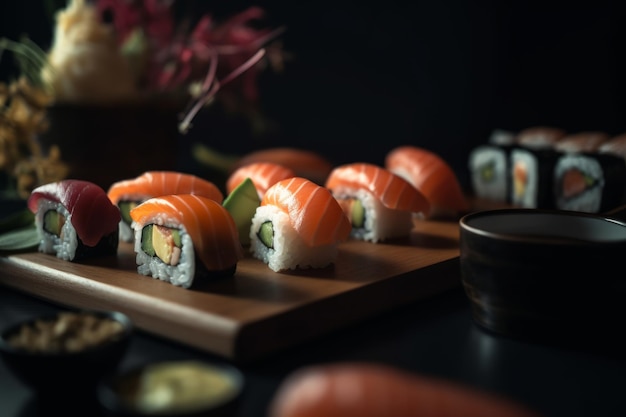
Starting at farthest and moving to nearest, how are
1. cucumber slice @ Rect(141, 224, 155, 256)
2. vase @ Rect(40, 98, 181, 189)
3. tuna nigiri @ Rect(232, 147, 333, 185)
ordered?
tuna nigiri @ Rect(232, 147, 333, 185), vase @ Rect(40, 98, 181, 189), cucumber slice @ Rect(141, 224, 155, 256)

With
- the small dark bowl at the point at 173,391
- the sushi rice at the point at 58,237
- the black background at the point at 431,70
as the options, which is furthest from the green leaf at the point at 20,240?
the black background at the point at 431,70

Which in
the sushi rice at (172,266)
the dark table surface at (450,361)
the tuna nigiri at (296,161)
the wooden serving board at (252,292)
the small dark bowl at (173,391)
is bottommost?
the dark table surface at (450,361)

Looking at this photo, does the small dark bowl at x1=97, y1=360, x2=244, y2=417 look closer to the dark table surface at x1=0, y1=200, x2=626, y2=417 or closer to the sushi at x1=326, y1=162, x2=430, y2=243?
the dark table surface at x1=0, y1=200, x2=626, y2=417

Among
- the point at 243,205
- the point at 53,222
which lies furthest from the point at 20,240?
the point at 243,205

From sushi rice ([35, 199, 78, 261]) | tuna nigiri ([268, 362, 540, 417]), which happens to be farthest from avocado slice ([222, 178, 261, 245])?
tuna nigiri ([268, 362, 540, 417])

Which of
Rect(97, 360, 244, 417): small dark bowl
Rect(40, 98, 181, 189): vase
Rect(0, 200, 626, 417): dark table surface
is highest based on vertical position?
Rect(40, 98, 181, 189): vase

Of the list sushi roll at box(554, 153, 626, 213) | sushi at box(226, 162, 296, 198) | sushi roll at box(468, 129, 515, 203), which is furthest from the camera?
sushi roll at box(468, 129, 515, 203)

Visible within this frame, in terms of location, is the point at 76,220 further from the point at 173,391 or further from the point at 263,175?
the point at 173,391

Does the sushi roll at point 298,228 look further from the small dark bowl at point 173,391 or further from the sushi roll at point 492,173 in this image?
the sushi roll at point 492,173
